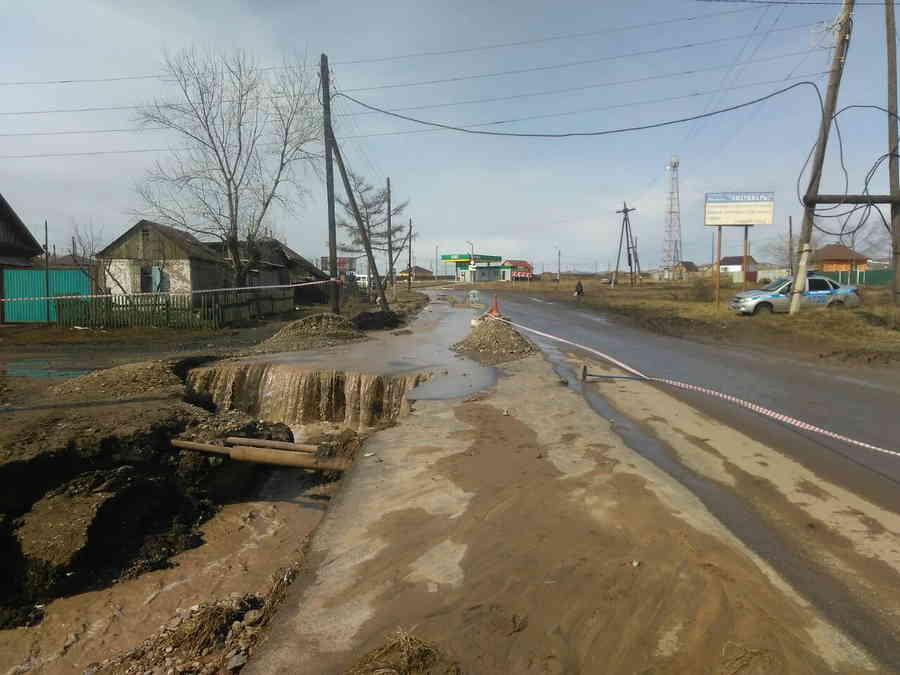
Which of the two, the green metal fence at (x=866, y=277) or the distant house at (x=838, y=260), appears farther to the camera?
the distant house at (x=838, y=260)

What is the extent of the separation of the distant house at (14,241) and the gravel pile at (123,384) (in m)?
16.7

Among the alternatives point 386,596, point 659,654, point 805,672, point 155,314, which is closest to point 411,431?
point 386,596

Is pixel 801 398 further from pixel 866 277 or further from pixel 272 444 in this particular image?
pixel 866 277

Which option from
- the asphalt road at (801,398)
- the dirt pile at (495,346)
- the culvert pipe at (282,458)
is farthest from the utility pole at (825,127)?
the culvert pipe at (282,458)

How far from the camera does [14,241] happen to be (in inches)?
883

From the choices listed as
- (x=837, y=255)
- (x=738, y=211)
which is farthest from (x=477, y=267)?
(x=738, y=211)

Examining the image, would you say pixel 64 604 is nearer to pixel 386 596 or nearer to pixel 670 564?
pixel 386 596

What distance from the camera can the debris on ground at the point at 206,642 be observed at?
133 inches

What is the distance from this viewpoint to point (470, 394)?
919cm

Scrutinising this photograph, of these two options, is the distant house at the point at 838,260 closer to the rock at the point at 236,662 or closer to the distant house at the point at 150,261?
the distant house at the point at 150,261

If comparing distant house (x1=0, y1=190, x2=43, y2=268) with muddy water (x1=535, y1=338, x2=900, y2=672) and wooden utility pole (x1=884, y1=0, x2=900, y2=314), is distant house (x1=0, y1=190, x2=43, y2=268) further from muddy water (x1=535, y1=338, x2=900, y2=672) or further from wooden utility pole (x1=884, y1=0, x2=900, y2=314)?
wooden utility pole (x1=884, y1=0, x2=900, y2=314)

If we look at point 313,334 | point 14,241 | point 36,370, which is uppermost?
point 14,241

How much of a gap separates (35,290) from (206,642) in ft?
76.0

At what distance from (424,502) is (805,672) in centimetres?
294
